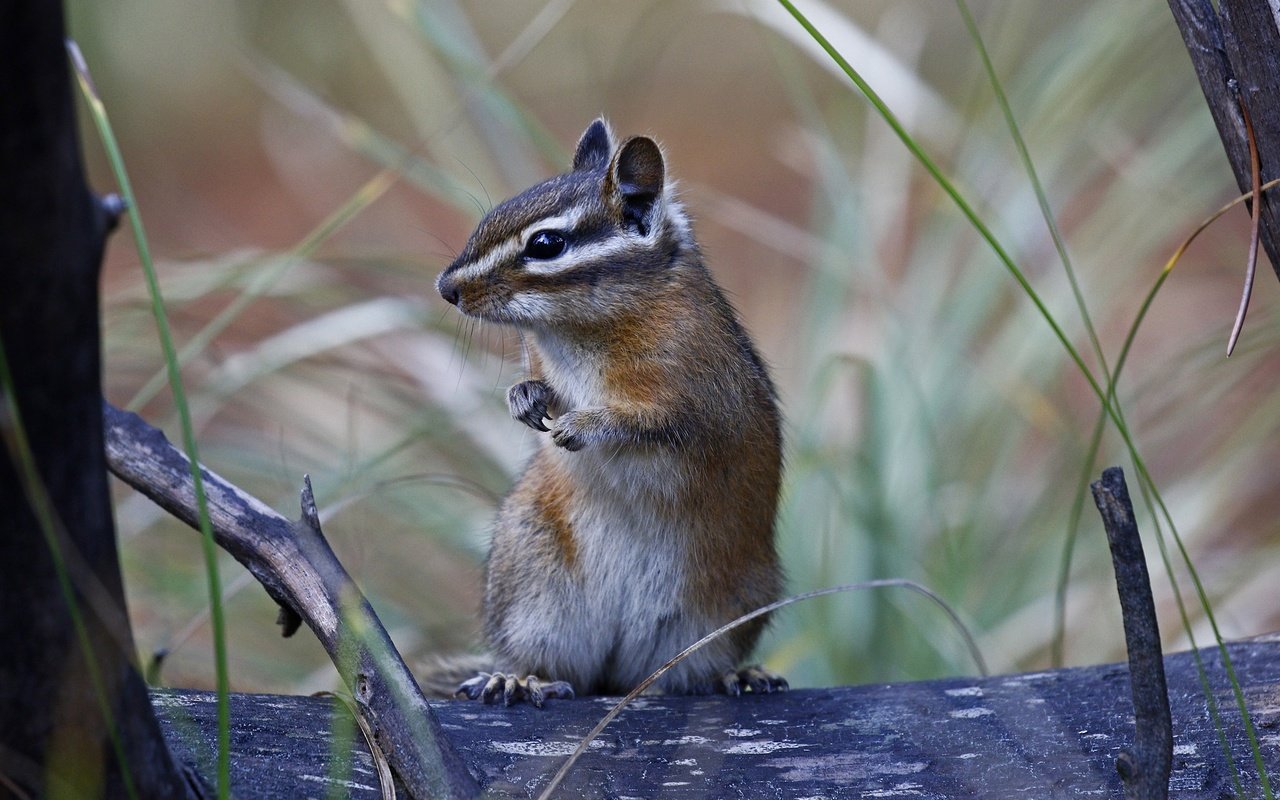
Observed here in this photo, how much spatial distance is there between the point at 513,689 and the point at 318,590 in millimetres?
726

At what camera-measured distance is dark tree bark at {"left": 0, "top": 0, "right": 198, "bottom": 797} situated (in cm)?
115

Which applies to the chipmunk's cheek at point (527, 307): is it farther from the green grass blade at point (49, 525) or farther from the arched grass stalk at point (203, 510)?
the green grass blade at point (49, 525)

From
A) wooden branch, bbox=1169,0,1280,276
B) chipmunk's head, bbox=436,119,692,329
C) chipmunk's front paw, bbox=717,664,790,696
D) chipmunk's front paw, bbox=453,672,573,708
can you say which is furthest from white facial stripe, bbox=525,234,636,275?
wooden branch, bbox=1169,0,1280,276

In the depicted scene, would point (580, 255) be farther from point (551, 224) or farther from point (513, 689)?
point (513, 689)

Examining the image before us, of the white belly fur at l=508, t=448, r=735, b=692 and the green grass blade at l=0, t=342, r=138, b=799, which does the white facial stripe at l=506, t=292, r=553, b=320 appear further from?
the green grass blade at l=0, t=342, r=138, b=799

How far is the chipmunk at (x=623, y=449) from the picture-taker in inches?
102

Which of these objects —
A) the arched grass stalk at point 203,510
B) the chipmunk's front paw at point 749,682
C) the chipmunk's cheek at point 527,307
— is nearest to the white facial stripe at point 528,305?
the chipmunk's cheek at point 527,307

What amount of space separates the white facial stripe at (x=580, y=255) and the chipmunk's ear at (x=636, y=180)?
0.07 m

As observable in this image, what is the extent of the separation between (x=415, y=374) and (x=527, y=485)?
1.78m

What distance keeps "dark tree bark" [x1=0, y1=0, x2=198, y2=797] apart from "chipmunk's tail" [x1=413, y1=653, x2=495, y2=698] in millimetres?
→ 1637

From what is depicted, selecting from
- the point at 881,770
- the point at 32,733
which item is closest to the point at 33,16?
the point at 32,733

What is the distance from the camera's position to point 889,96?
15.2 feet

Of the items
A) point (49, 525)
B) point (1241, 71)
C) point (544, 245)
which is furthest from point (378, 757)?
point (1241, 71)

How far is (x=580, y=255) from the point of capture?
260 cm
